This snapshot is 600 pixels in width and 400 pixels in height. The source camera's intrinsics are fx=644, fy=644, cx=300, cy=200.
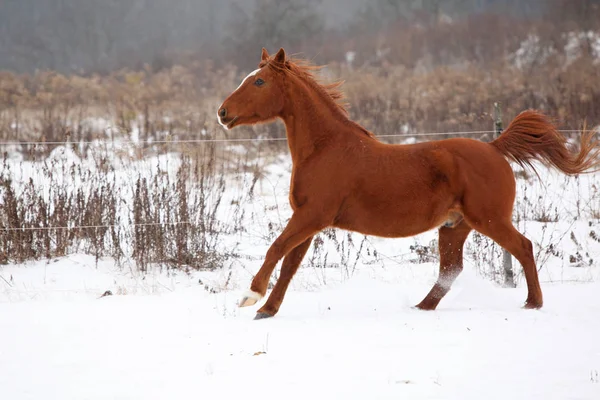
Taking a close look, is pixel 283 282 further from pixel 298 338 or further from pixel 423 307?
pixel 423 307

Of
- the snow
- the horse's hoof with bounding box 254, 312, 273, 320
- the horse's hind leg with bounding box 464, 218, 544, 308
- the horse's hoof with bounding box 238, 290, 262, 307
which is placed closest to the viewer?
the snow

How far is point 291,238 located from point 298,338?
2.69 feet

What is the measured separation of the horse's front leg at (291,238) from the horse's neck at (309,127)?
554 mm

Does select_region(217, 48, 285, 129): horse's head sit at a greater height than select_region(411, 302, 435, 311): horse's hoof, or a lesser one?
greater

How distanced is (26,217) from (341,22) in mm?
19878

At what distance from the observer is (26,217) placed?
26.0ft

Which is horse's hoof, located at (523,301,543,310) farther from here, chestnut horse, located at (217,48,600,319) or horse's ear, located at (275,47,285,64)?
horse's ear, located at (275,47,285,64)

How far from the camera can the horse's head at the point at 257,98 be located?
5.12 metres

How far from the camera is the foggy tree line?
23469mm

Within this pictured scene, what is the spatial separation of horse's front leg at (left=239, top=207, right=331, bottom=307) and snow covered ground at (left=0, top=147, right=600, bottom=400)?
0.27 meters

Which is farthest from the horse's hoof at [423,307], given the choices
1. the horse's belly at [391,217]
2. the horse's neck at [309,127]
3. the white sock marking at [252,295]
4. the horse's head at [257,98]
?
the horse's head at [257,98]

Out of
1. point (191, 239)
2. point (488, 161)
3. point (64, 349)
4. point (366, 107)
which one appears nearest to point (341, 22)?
point (366, 107)

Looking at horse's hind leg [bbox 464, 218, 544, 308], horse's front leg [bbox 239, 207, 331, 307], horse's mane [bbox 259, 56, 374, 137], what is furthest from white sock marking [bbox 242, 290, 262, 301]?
horse's hind leg [bbox 464, 218, 544, 308]

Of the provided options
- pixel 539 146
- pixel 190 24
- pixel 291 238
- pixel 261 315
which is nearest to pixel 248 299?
pixel 261 315
